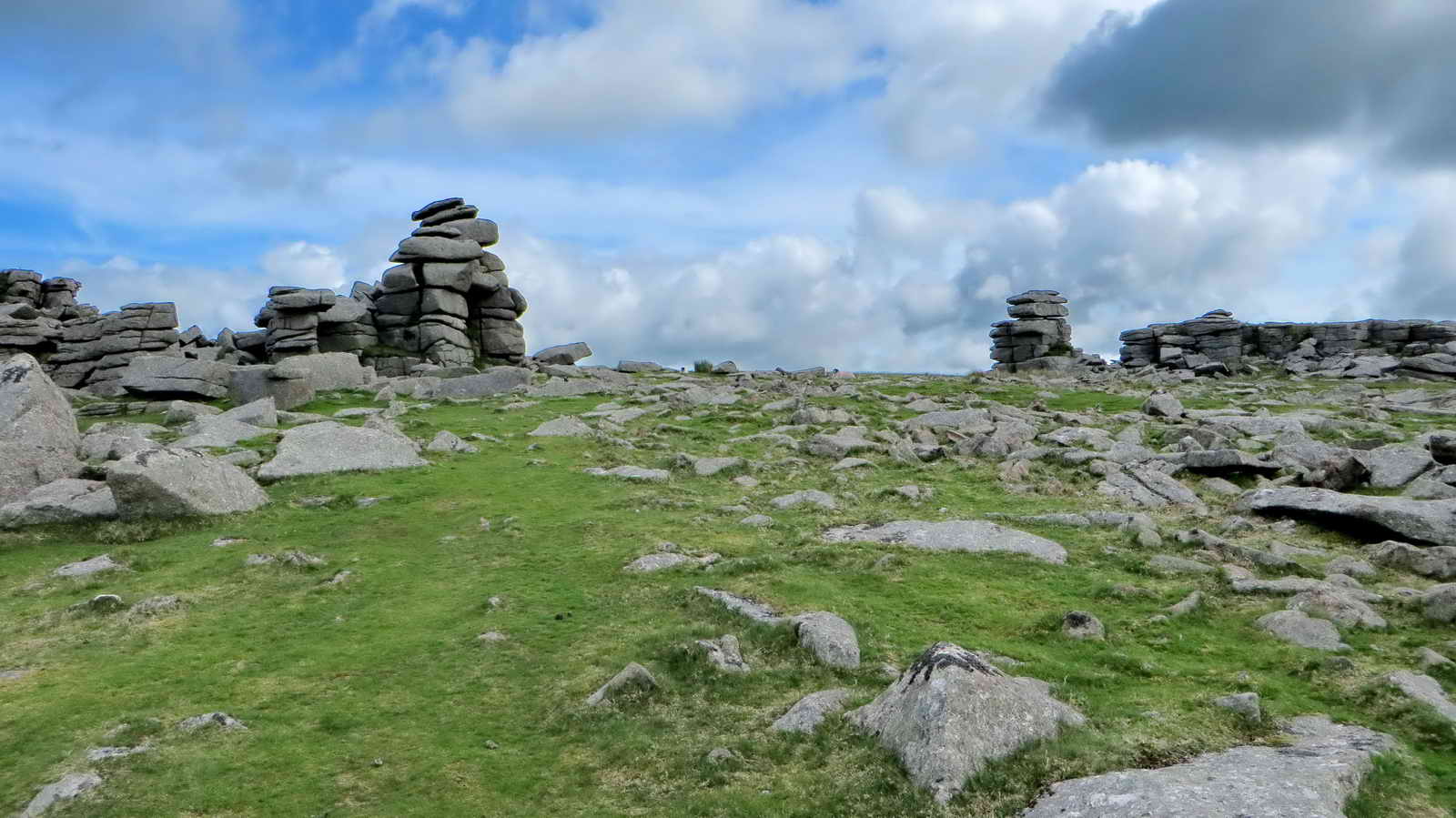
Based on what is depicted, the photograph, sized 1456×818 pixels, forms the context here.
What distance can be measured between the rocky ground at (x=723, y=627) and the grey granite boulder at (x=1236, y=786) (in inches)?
1.8

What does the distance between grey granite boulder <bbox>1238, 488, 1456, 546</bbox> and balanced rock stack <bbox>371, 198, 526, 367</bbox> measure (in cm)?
4448

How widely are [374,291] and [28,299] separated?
25.3 metres

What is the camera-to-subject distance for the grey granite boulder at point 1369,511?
61.0 feet

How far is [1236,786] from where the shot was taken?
8984mm

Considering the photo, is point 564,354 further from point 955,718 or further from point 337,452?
point 955,718

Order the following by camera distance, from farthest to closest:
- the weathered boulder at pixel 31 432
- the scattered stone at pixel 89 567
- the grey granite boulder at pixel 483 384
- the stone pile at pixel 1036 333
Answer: the stone pile at pixel 1036 333, the grey granite boulder at pixel 483 384, the weathered boulder at pixel 31 432, the scattered stone at pixel 89 567

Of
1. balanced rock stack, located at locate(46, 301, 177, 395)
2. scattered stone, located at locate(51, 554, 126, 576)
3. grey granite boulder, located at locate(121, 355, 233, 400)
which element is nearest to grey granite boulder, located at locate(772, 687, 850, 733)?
scattered stone, located at locate(51, 554, 126, 576)

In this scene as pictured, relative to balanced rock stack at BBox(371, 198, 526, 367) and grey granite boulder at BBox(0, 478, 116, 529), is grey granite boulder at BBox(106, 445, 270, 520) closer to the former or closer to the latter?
grey granite boulder at BBox(0, 478, 116, 529)

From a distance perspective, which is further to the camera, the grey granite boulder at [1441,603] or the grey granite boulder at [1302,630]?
the grey granite boulder at [1441,603]

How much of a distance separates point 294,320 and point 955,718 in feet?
161

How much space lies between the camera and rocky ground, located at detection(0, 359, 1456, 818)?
410 inches

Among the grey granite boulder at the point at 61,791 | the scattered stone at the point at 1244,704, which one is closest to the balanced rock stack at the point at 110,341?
the grey granite boulder at the point at 61,791

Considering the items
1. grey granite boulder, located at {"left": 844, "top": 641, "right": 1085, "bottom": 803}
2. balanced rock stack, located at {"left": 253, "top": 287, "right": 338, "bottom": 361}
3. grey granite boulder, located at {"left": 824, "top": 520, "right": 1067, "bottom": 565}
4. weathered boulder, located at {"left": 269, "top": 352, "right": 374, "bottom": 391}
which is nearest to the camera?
grey granite boulder, located at {"left": 844, "top": 641, "right": 1085, "bottom": 803}

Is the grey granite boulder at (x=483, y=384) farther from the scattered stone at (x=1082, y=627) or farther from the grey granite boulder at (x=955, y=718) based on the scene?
the grey granite boulder at (x=955, y=718)
